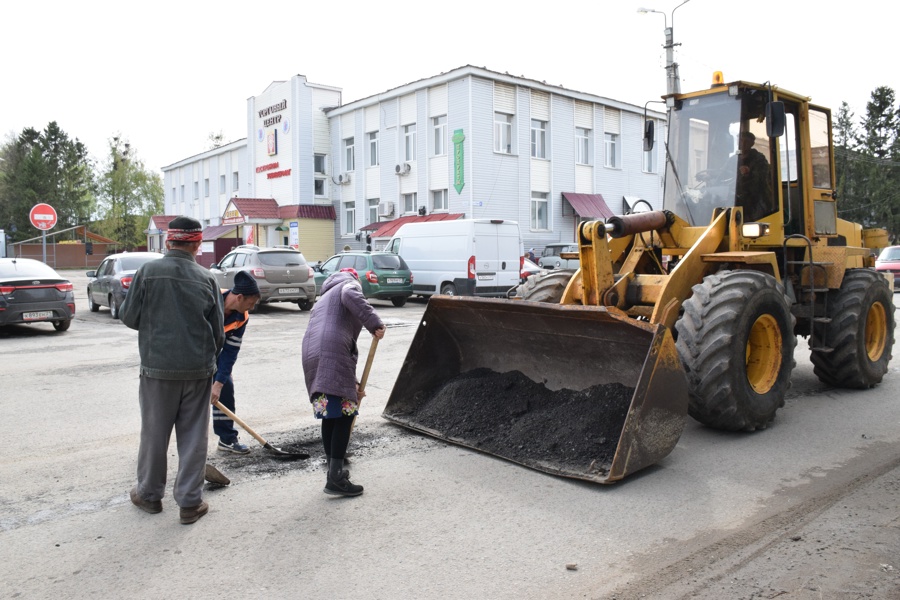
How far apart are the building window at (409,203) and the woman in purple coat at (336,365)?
87.5 ft

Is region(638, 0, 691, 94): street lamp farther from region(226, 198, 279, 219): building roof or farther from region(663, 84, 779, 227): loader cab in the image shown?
region(226, 198, 279, 219): building roof

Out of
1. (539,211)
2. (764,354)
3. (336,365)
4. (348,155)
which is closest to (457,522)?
(336,365)

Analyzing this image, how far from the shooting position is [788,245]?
7496 millimetres

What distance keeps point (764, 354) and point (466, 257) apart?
12.9 meters

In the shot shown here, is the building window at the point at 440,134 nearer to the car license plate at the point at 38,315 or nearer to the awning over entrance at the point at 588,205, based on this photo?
the awning over entrance at the point at 588,205

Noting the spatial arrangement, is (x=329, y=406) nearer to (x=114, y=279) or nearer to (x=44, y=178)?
(x=114, y=279)

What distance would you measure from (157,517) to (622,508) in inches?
110

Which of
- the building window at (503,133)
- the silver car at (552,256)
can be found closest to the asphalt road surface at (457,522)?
the silver car at (552,256)

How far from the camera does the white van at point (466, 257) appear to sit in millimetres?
18875

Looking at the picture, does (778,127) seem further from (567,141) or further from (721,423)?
(567,141)

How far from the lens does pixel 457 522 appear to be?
Answer: 4.23 metres

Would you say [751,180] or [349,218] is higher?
[349,218]

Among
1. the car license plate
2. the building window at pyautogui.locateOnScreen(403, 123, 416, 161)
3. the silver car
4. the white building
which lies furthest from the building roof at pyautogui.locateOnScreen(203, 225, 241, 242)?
the car license plate

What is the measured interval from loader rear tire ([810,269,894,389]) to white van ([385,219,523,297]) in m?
11.2
